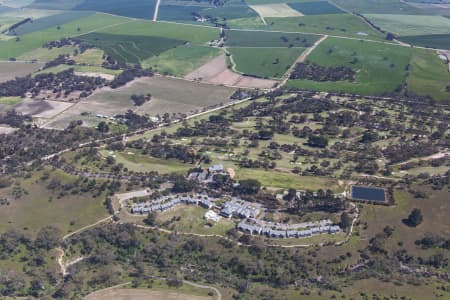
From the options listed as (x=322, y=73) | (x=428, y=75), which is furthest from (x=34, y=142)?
(x=428, y=75)

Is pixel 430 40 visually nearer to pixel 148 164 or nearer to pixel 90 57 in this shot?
pixel 90 57

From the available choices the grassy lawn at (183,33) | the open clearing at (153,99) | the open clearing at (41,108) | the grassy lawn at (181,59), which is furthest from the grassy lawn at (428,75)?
the open clearing at (41,108)

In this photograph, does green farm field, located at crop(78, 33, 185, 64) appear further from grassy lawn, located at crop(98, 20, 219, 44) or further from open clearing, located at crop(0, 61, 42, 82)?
open clearing, located at crop(0, 61, 42, 82)

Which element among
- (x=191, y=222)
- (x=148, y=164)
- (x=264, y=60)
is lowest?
(x=191, y=222)

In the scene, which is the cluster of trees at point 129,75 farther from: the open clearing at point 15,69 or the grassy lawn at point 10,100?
the open clearing at point 15,69

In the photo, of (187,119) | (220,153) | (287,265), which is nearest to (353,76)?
(187,119)

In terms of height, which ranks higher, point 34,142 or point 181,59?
point 181,59

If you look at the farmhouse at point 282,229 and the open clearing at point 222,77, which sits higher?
the open clearing at point 222,77
